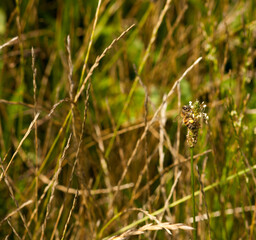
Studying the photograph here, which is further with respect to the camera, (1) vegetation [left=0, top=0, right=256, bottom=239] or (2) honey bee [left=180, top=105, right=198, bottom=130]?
(1) vegetation [left=0, top=0, right=256, bottom=239]

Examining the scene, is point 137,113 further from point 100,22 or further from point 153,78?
point 100,22

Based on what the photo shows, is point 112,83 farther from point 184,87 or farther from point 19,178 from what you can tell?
point 19,178

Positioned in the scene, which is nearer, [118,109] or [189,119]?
[189,119]

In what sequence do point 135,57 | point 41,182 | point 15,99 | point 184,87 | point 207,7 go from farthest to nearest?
point 135,57 < point 184,87 < point 15,99 < point 41,182 < point 207,7

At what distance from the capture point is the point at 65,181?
4.11 feet

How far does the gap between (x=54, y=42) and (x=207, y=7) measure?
73cm

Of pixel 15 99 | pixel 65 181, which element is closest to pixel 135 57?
pixel 15 99

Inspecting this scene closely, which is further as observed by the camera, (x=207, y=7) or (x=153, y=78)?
(x=153, y=78)

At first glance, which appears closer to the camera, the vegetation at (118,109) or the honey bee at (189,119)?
the honey bee at (189,119)

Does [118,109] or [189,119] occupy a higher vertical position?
[118,109]

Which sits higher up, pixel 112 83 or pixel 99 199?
pixel 112 83

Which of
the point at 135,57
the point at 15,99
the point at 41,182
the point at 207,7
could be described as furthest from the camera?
the point at 135,57

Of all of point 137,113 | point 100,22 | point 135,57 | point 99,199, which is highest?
point 100,22

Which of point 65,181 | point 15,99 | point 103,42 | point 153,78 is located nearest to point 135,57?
point 103,42
